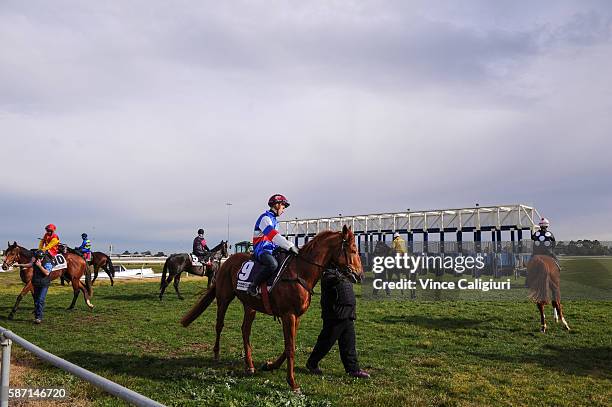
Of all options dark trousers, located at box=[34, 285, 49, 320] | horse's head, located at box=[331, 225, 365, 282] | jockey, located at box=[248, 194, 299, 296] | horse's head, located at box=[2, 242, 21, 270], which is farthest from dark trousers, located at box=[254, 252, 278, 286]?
horse's head, located at box=[2, 242, 21, 270]

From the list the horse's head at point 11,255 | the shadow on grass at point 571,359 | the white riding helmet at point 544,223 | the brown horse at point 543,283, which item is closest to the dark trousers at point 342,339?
the shadow on grass at point 571,359

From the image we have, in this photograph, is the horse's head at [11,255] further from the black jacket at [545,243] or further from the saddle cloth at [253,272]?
the black jacket at [545,243]

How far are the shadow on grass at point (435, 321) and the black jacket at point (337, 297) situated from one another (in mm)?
6008

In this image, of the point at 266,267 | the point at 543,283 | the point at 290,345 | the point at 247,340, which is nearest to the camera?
the point at 290,345

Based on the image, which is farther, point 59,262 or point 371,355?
point 59,262

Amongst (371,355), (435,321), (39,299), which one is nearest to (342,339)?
(371,355)

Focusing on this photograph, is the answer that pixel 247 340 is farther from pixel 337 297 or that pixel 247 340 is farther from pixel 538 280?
pixel 538 280

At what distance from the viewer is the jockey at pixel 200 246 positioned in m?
21.6

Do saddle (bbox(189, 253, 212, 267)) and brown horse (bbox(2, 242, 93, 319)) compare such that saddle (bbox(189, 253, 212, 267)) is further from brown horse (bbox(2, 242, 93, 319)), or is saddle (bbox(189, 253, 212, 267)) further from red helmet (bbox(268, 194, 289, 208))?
red helmet (bbox(268, 194, 289, 208))

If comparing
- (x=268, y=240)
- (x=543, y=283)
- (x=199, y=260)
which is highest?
(x=268, y=240)

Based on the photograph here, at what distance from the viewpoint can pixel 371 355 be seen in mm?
9820

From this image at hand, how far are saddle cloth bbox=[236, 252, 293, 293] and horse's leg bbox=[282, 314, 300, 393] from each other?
0.60 meters

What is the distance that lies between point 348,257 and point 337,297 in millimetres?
900

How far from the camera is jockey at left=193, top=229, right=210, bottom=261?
21.6m
